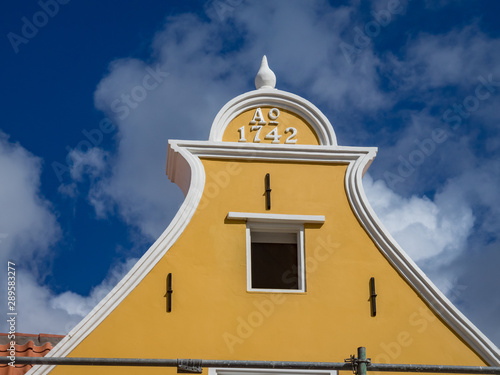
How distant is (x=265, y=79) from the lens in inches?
441

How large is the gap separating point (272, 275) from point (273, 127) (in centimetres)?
197

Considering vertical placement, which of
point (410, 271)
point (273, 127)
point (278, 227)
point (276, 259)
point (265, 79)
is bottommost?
point (410, 271)

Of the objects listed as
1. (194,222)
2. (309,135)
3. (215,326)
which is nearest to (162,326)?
(215,326)

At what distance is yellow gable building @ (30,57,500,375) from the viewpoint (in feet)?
29.7

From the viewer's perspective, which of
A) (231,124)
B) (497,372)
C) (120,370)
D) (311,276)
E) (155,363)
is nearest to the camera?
(155,363)

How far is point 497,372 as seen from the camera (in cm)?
754

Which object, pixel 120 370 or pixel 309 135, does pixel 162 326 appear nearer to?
pixel 120 370

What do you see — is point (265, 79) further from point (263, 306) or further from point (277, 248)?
point (263, 306)

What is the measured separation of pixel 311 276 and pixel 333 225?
2.49 feet

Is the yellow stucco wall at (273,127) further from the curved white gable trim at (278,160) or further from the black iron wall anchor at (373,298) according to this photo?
the black iron wall anchor at (373,298)

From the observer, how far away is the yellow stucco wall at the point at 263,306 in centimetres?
900

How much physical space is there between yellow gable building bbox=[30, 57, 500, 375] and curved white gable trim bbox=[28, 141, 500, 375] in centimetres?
1

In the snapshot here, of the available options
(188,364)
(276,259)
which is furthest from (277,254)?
(188,364)

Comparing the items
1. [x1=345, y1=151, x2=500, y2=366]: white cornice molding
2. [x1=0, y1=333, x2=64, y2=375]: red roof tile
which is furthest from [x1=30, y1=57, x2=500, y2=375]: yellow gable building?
[x1=0, y1=333, x2=64, y2=375]: red roof tile
